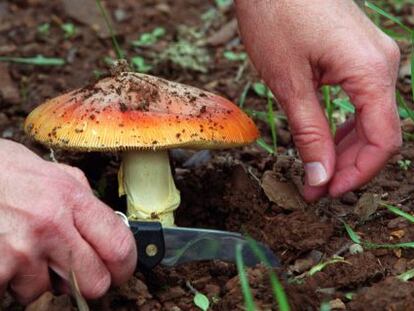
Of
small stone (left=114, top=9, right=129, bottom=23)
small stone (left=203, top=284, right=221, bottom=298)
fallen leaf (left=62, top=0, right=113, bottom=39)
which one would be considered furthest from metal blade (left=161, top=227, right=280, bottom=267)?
small stone (left=114, top=9, right=129, bottom=23)

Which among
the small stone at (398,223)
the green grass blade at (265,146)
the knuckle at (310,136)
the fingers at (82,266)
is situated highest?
the knuckle at (310,136)

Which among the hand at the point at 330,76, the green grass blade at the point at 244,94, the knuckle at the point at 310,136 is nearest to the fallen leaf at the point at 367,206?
the hand at the point at 330,76

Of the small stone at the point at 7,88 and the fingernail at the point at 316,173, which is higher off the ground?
the fingernail at the point at 316,173

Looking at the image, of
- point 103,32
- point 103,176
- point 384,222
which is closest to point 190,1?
point 103,32

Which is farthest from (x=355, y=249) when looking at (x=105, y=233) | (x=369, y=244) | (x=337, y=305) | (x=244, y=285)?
(x=105, y=233)

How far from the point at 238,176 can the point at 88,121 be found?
818 mm

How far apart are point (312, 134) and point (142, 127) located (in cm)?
60

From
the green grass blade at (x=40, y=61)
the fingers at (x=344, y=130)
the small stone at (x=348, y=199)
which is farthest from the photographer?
the green grass blade at (x=40, y=61)

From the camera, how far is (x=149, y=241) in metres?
2.63

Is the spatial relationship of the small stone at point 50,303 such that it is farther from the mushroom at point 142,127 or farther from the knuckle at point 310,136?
the knuckle at point 310,136

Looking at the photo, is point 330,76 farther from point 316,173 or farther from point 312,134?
point 316,173

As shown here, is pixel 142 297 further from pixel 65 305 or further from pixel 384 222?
pixel 384 222

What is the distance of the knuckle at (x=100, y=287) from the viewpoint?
2445 mm

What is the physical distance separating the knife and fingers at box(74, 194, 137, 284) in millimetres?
147
